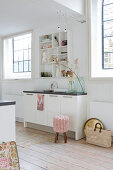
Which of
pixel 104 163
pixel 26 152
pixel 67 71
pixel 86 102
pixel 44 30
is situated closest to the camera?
pixel 104 163

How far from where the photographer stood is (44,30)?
497 centimetres

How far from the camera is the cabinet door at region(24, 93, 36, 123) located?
181 inches

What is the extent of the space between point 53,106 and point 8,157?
2.16m

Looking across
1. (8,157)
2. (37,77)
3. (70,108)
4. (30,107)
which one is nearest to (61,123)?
(70,108)

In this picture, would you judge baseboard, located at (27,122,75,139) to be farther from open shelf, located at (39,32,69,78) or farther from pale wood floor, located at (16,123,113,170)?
open shelf, located at (39,32,69,78)

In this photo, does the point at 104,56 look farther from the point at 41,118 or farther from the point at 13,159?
the point at 13,159

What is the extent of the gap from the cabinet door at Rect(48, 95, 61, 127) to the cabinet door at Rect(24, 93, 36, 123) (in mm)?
508

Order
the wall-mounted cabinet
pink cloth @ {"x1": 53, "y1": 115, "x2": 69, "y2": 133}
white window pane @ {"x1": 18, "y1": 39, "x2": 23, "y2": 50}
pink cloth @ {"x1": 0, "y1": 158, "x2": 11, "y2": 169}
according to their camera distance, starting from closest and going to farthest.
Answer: pink cloth @ {"x1": 0, "y1": 158, "x2": 11, "y2": 169} < pink cloth @ {"x1": 53, "y1": 115, "x2": 69, "y2": 133} < the wall-mounted cabinet < white window pane @ {"x1": 18, "y1": 39, "x2": 23, "y2": 50}

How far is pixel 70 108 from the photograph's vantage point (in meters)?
3.86

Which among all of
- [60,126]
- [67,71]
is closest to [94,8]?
[67,71]

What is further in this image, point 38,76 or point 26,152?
point 38,76

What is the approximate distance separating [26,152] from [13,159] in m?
1.11

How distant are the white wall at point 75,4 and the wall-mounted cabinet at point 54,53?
605mm

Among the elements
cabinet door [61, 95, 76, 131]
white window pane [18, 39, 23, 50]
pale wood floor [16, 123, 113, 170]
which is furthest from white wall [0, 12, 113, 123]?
pale wood floor [16, 123, 113, 170]
